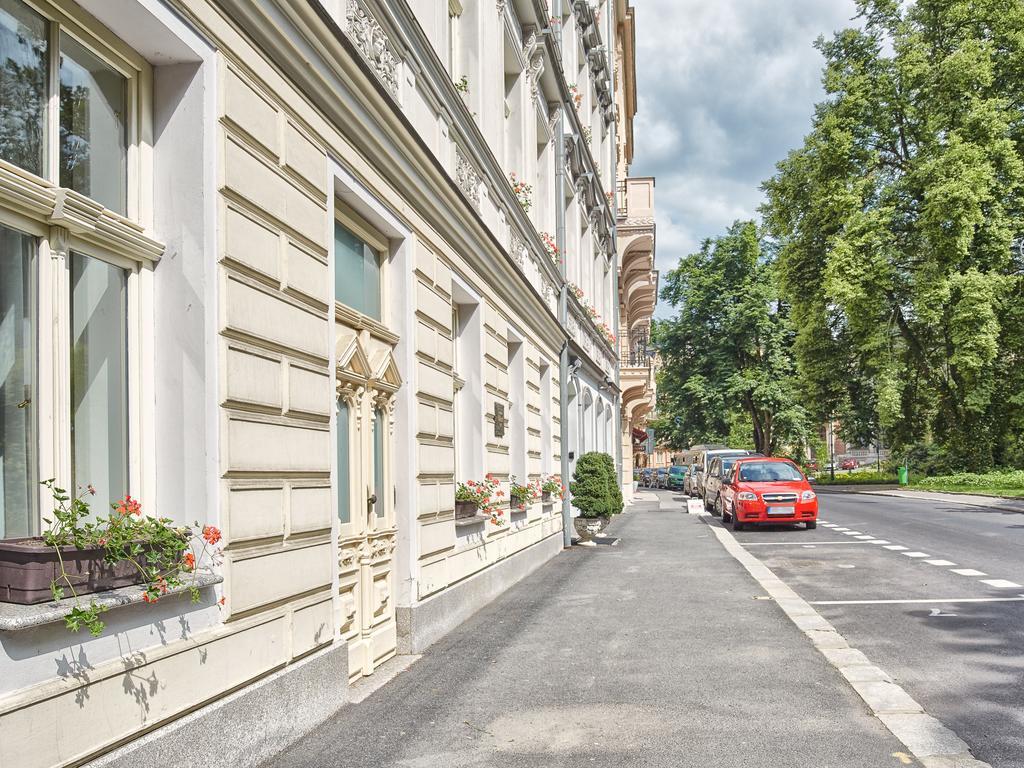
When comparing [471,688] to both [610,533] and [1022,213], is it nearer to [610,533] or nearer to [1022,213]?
[610,533]

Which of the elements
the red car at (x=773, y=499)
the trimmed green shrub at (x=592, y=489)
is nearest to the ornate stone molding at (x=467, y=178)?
the trimmed green shrub at (x=592, y=489)

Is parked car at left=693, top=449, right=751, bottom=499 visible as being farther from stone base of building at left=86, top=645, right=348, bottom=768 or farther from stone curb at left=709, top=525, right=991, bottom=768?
stone base of building at left=86, top=645, right=348, bottom=768

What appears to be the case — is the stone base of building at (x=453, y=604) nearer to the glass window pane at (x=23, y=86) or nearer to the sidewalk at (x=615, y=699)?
the sidewalk at (x=615, y=699)

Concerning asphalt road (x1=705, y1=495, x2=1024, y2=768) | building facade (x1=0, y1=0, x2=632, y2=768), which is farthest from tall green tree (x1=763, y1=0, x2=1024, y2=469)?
building facade (x1=0, y1=0, x2=632, y2=768)

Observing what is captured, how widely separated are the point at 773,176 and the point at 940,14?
27.0ft

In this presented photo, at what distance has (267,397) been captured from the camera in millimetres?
5445

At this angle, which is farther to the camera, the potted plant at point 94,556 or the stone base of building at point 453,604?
the stone base of building at point 453,604

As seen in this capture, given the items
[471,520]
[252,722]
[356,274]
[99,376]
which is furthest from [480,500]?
[99,376]

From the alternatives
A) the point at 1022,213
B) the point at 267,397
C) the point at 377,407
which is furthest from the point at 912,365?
the point at 267,397

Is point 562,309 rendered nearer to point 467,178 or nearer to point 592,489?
point 592,489

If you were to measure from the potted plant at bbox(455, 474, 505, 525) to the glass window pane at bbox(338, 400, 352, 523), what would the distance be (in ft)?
9.05

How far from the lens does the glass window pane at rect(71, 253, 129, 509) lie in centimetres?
427

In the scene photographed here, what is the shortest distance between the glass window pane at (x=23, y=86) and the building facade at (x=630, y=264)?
100ft

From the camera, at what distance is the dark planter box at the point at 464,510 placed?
33.1 feet
